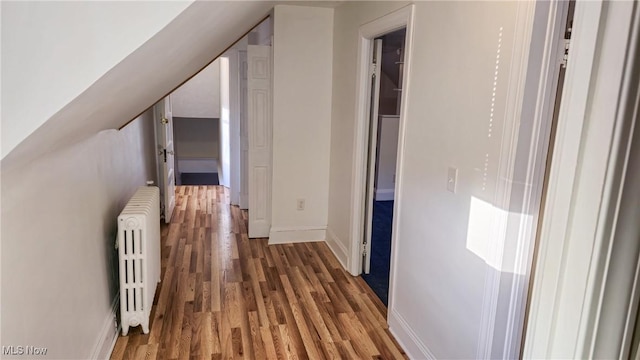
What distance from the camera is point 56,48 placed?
3.17 feet

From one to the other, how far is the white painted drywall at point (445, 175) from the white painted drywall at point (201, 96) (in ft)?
17.8

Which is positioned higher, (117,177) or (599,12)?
(599,12)

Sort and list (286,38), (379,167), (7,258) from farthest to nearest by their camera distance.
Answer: (379,167) → (286,38) → (7,258)

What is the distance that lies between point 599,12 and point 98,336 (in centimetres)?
256

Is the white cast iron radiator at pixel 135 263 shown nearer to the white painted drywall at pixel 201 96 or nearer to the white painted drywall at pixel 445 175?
the white painted drywall at pixel 445 175

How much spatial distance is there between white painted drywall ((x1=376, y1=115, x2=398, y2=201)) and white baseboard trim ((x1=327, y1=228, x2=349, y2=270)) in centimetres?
205

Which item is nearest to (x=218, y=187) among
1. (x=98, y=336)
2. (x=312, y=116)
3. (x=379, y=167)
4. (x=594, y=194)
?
(x=379, y=167)

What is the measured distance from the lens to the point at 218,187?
6.72 m

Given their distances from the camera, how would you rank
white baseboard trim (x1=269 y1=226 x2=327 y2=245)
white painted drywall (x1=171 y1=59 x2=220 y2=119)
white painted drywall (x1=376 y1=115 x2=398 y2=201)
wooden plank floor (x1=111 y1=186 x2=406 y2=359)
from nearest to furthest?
wooden plank floor (x1=111 y1=186 x2=406 y2=359)
white baseboard trim (x1=269 y1=226 x2=327 y2=245)
white painted drywall (x1=376 y1=115 x2=398 y2=201)
white painted drywall (x1=171 y1=59 x2=220 y2=119)

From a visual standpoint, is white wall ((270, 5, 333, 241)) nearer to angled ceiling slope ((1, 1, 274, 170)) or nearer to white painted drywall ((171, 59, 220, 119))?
angled ceiling slope ((1, 1, 274, 170))

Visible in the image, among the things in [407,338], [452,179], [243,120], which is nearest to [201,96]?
[243,120]

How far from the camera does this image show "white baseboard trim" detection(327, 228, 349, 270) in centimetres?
373

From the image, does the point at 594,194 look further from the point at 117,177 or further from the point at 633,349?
the point at 117,177

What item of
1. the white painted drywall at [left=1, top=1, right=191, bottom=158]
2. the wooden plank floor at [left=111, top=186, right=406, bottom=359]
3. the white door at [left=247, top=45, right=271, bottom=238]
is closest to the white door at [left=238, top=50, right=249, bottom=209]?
the white door at [left=247, top=45, right=271, bottom=238]
